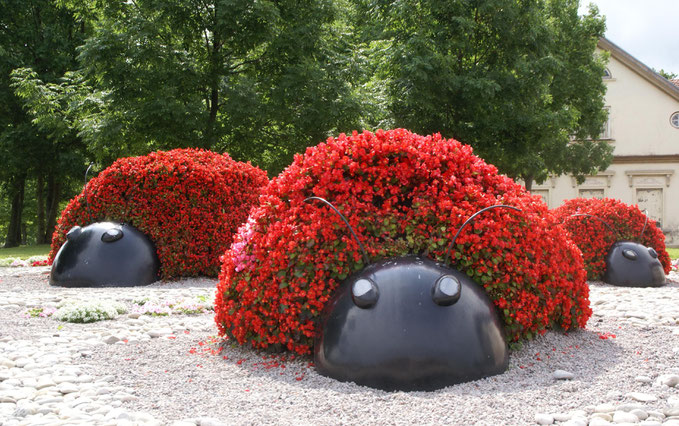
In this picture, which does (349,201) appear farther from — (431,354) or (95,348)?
(95,348)

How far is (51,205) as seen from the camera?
24250 millimetres

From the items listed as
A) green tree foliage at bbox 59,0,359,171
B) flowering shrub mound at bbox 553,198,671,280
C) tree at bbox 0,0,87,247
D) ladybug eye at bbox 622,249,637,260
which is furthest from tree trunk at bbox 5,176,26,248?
ladybug eye at bbox 622,249,637,260

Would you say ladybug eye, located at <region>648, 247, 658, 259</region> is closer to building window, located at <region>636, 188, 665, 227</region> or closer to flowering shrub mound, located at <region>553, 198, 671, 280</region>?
flowering shrub mound, located at <region>553, 198, 671, 280</region>

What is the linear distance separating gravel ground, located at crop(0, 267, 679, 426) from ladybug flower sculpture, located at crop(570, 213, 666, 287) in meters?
4.25

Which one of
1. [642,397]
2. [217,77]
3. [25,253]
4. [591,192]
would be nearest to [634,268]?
[642,397]

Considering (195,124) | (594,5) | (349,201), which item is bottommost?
(349,201)

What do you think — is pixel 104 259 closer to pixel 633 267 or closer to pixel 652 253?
pixel 633 267

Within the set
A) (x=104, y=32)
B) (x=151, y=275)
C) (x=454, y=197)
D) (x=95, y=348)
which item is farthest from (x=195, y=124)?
(x=454, y=197)

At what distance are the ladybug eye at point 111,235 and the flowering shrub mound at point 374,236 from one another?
14.7ft

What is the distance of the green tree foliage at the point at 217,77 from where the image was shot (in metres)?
14.5

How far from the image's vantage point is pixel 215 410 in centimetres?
340

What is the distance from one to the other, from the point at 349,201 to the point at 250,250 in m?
0.94

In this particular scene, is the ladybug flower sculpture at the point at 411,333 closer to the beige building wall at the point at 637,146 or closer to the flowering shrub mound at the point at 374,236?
the flowering shrub mound at the point at 374,236

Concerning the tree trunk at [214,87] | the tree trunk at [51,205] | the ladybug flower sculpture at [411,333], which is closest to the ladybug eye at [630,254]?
the ladybug flower sculpture at [411,333]
